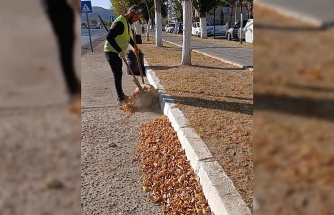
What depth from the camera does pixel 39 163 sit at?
0.93m

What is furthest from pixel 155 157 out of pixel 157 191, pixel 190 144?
pixel 157 191

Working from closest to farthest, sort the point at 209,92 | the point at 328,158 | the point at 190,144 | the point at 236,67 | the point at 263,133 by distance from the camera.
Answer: the point at 263,133, the point at 328,158, the point at 190,144, the point at 209,92, the point at 236,67

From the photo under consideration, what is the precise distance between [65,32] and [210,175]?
2.30 m

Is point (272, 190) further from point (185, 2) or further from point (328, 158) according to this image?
point (185, 2)

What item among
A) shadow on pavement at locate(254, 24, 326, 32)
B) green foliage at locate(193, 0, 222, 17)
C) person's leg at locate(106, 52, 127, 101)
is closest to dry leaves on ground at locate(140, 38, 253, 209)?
person's leg at locate(106, 52, 127, 101)

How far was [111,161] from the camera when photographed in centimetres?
371

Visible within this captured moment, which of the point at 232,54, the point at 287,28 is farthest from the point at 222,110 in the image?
the point at 232,54

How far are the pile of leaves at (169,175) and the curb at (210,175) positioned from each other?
0.24 feet

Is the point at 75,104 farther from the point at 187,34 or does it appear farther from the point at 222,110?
the point at 187,34

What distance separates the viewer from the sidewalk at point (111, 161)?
286cm

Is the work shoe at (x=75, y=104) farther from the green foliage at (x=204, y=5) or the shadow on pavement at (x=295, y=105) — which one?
the green foliage at (x=204, y=5)

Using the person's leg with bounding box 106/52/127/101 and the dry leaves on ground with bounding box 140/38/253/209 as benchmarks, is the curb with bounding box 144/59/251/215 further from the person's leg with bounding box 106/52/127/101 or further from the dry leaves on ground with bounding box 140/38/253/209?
the person's leg with bounding box 106/52/127/101

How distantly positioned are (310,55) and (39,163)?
814 millimetres

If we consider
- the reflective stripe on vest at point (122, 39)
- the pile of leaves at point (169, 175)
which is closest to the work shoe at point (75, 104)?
the pile of leaves at point (169, 175)
